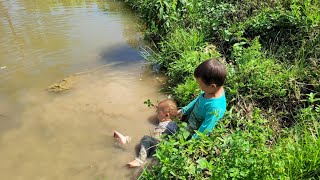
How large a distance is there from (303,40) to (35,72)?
4.15m

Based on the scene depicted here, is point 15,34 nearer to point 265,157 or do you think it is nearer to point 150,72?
point 150,72

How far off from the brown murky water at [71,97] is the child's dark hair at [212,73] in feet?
3.94

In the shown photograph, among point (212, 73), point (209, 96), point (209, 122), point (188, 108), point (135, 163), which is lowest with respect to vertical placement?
point (135, 163)

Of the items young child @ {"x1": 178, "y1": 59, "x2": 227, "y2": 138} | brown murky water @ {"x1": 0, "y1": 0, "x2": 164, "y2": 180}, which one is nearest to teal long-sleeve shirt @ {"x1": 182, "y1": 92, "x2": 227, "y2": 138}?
young child @ {"x1": 178, "y1": 59, "x2": 227, "y2": 138}

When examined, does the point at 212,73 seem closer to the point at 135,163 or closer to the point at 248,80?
the point at 248,80

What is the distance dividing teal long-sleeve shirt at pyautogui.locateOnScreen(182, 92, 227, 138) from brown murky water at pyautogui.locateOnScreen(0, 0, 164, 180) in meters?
0.76

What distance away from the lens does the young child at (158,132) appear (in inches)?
139

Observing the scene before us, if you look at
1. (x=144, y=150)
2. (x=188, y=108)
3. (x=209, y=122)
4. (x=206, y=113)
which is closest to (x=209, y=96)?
(x=206, y=113)

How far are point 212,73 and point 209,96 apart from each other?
0.32m

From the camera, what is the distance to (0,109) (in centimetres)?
448

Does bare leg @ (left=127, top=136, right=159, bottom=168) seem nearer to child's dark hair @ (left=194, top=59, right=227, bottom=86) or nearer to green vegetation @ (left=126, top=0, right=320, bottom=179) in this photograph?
green vegetation @ (left=126, top=0, right=320, bottom=179)

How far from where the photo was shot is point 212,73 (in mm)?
3180

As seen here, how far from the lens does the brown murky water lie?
3.60 meters

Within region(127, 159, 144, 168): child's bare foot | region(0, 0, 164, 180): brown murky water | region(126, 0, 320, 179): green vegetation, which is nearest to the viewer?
region(126, 0, 320, 179): green vegetation
